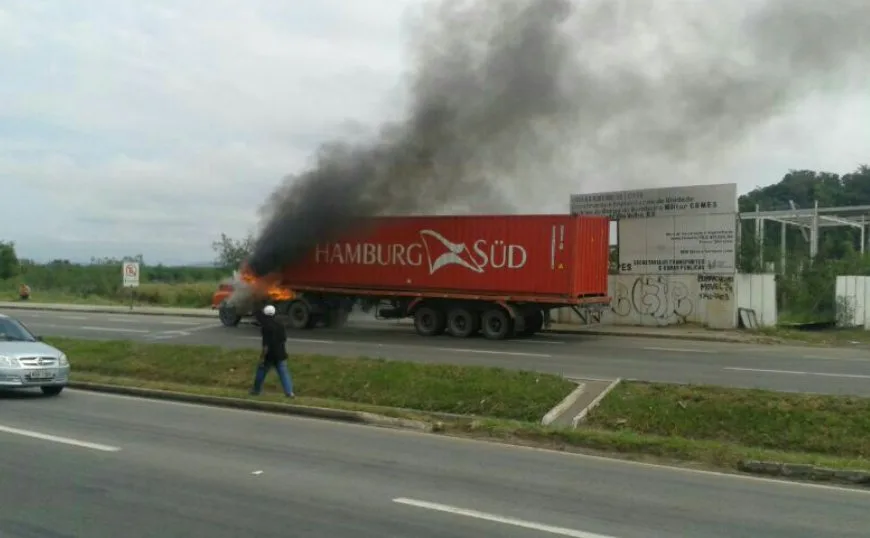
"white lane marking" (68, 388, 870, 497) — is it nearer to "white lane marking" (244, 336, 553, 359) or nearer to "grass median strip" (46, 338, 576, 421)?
"grass median strip" (46, 338, 576, 421)

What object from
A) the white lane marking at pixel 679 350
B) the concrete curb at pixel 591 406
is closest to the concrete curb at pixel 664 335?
the white lane marking at pixel 679 350

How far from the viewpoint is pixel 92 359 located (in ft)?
55.0

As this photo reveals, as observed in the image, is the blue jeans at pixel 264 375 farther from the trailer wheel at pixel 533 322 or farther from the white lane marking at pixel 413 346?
the trailer wheel at pixel 533 322

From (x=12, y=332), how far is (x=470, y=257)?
1230 cm

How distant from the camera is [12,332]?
13.6 m

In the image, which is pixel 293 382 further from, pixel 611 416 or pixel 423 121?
pixel 423 121

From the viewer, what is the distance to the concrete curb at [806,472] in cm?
804

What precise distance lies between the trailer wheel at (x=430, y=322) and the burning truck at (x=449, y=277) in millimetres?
28

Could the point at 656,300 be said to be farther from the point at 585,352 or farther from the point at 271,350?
the point at 271,350

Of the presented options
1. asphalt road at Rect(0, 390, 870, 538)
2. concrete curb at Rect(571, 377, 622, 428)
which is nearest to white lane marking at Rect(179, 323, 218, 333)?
asphalt road at Rect(0, 390, 870, 538)

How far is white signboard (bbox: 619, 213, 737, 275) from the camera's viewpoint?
25.8 meters

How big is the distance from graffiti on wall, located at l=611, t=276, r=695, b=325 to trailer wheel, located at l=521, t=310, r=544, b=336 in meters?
4.29

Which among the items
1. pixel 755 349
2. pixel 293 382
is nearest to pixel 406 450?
pixel 293 382

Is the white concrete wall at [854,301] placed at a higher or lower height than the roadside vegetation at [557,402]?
higher
